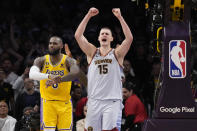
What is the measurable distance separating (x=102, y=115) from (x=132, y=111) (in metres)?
2.90

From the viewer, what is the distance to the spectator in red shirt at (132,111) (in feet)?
31.8

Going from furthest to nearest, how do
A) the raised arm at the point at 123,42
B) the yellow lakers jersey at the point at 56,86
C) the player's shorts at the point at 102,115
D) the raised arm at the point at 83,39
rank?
1. the yellow lakers jersey at the point at 56,86
2. the raised arm at the point at 83,39
3. the raised arm at the point at 123,42
4. the player's shorts at the point at 102,115

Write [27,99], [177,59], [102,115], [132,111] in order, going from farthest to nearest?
[27,99], [132,111], [177,59], [102,115]

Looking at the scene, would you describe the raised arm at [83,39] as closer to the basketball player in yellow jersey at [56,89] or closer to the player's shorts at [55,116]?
the basketball player in yellow jersey at [56,89]

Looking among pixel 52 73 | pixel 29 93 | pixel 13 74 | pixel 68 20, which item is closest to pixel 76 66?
pixel 52 73

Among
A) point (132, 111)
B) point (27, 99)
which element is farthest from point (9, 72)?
point (132, 111)

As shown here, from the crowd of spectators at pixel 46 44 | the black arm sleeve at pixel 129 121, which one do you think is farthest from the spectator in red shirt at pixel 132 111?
the crowd of spectators at pixel 46 44

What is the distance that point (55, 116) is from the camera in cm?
796

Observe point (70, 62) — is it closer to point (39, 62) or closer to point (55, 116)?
point (39, 62)

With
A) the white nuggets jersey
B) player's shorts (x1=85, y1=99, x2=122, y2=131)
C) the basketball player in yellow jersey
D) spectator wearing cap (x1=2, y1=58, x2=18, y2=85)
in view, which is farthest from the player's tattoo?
spectator wearing cap (x1=2, y1=58, x2=18, y2=85)

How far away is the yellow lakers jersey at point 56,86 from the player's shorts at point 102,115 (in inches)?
44.8

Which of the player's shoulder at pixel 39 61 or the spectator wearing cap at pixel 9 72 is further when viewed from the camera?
Result: the spectator wearing cap at pixel 9 72

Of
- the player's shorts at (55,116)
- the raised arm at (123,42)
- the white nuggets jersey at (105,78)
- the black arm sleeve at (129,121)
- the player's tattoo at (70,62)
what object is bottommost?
the black arm sleeve at (129,121)

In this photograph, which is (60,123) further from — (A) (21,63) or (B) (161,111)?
(A) (21,63)
